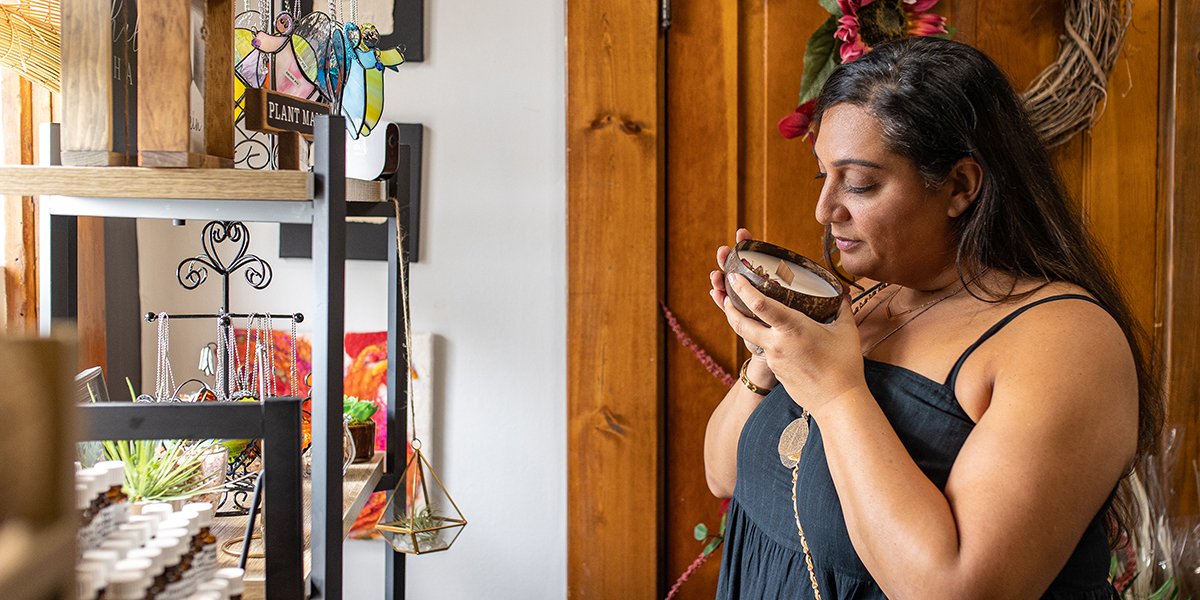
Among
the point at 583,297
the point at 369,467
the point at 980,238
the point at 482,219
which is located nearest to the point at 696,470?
the point at 583,297

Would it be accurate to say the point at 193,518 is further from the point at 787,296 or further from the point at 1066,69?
the point at 1066,69

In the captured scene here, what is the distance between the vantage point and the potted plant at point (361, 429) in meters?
1.29

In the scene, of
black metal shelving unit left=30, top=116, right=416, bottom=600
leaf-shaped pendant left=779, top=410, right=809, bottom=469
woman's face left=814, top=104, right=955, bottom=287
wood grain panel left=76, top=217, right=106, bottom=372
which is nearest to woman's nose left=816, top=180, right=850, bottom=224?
woman's face left=814, top=104, right=955, bottom=287

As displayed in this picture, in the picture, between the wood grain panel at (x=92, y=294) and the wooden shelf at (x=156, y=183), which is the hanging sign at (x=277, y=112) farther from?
the wood grain panel at (x=92, y=294)

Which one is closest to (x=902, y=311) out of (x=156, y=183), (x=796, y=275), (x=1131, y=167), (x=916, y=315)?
(x=916, y=315)

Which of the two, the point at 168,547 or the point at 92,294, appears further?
the point at 92,294

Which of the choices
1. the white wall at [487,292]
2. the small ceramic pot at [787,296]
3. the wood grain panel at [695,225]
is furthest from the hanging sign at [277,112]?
the wood grain panel at [695,225]

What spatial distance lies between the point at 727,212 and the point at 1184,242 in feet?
2.98

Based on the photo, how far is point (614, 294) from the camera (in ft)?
5.91

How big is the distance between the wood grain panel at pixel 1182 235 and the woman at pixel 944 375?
0.96m

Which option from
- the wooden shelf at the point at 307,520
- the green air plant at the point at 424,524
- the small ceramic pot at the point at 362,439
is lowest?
the green air plant at the point at 424,524

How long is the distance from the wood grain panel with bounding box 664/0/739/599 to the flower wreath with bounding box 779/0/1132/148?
0.54ft

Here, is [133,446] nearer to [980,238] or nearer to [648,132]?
[980,238]

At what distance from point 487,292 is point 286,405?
1132 mm
